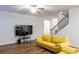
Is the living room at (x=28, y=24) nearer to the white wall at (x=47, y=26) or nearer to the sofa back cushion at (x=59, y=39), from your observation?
the sofa back cushion at (x=59, y=39)

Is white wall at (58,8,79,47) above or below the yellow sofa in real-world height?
above

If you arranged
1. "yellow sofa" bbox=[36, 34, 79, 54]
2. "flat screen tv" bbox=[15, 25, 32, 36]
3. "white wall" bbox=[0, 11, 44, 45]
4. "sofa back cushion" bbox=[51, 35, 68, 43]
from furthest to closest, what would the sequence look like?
"flat screen tv" bbox=[15, 25, 32, 36] → "white wall" bbox=[0, 11, 44, 45] → "sofa back cushion" bbox=[51, 35, 68, 43] → "yellow sofa" bbox=[36, 34, 79, 54]

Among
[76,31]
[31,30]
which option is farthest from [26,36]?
[76,31]

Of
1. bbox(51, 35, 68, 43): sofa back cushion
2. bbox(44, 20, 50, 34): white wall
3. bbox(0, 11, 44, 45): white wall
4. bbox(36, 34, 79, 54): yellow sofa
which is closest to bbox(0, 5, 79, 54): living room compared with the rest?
bbox(0, 11, 44, 45): white wall

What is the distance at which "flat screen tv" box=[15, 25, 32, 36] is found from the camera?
496 centimetres

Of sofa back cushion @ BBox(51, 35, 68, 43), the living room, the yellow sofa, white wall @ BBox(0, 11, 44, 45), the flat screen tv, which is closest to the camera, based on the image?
the yellow sofa

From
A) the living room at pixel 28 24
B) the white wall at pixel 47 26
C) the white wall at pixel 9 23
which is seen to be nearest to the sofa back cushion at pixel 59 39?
the living room at pixel 28 24

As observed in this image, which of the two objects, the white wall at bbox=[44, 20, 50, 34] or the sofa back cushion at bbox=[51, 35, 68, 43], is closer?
the sofa back cushion at bbox=[51, 35, 68, 43]

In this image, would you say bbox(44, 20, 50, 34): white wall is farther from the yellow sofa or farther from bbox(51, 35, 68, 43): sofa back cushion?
bbox(51, 35, 68, 43): sofa back cushion

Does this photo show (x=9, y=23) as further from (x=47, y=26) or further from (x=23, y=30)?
(x=47, y=26)

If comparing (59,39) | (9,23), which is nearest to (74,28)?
(59,39)
